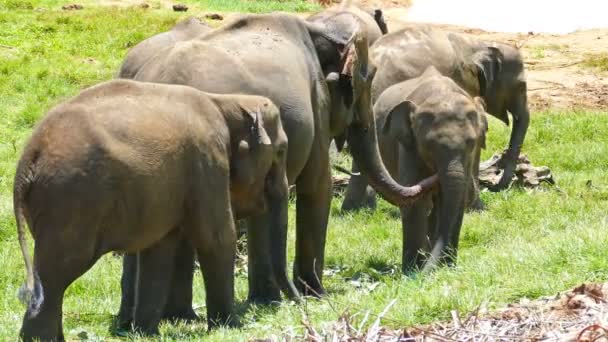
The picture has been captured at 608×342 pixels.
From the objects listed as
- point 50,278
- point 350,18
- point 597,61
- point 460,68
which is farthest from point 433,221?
point 597,61

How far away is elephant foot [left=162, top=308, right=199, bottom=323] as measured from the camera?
9.10m

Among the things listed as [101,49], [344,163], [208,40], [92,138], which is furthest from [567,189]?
[101,49]

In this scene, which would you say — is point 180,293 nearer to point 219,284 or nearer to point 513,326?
point 219,284

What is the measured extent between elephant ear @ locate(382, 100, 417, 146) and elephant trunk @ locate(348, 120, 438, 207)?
41cm

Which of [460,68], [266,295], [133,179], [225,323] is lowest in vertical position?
[460,68]

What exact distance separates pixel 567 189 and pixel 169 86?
24.3ft

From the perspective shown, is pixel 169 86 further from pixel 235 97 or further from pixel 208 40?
pixel 208 40

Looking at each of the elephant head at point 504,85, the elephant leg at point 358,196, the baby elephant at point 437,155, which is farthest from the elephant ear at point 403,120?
the elephant head at point 504,85

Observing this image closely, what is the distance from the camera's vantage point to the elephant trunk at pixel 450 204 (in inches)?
432

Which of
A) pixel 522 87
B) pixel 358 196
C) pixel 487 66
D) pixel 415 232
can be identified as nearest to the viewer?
pixel 415 232

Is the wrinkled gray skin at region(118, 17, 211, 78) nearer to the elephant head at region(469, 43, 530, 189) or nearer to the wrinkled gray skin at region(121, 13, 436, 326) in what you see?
the wrinkled gray skin at region(121, 13, 436, 326)

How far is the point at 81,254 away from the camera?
7.59 metres

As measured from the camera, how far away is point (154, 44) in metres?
12.2

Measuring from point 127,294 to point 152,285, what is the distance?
744mm
